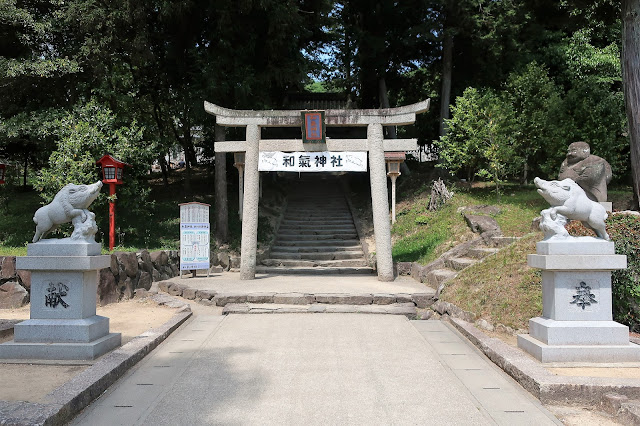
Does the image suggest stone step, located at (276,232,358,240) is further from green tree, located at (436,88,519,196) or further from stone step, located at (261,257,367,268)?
green tree, located at (436,88,519,196)

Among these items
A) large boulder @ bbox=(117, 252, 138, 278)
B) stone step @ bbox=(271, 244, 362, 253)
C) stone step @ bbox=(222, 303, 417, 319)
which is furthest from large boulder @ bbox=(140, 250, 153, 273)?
stone step @ bbox=(271, 244, 362, 253)

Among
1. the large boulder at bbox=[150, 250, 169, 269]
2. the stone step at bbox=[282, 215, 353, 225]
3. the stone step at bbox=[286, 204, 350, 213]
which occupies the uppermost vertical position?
the stone step at bbox=[286, 204, 350, 213]

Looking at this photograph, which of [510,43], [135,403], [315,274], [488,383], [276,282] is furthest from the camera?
[510,43]

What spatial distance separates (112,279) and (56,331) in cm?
434

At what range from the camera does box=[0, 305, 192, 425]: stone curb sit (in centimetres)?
354

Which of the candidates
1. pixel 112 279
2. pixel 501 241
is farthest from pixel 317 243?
pixel 112 279

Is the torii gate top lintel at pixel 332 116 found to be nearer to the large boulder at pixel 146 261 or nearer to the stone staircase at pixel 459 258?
the stone staircase at pixel 459 258

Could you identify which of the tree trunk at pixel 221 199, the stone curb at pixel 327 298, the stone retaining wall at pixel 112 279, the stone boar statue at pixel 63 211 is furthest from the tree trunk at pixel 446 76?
the stone boar statue at pixel 63 211

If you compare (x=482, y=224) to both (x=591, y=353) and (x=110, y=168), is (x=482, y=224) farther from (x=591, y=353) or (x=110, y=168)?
(x=110, y=168)

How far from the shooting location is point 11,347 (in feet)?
17.8

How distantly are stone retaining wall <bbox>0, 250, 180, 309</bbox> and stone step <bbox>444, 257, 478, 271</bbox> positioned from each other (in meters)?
7.45

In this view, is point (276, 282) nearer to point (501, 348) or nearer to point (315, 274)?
point (315, 274)

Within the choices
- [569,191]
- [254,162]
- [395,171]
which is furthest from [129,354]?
[395,171]

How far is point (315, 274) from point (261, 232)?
4.20 metres
